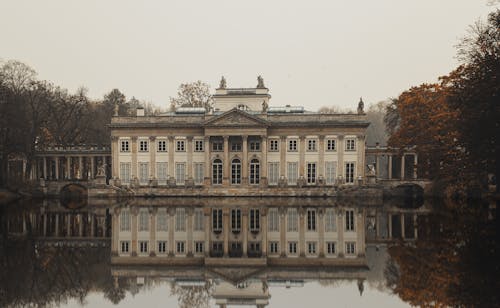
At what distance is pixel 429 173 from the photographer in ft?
214

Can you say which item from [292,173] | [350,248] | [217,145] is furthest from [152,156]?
[350,248]

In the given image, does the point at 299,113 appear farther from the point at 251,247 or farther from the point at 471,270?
the point at 471,270

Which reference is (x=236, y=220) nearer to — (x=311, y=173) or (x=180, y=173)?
(x=311, y=173)

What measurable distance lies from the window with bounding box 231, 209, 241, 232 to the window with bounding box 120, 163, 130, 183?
24637mm

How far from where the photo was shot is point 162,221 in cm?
3959

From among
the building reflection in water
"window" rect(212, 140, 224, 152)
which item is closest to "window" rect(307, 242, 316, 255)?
the building reflection in water

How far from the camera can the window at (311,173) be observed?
68938 mm

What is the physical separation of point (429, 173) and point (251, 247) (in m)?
40.8

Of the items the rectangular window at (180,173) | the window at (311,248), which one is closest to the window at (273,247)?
the window at (311,248)

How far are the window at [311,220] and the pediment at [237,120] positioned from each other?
21907 millimetres

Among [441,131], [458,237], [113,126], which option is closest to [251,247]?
[458,237]

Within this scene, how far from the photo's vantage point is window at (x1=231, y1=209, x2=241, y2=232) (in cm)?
3550

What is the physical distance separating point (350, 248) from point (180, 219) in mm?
15184

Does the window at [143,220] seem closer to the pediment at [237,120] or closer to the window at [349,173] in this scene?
the pediment at [237,120]
